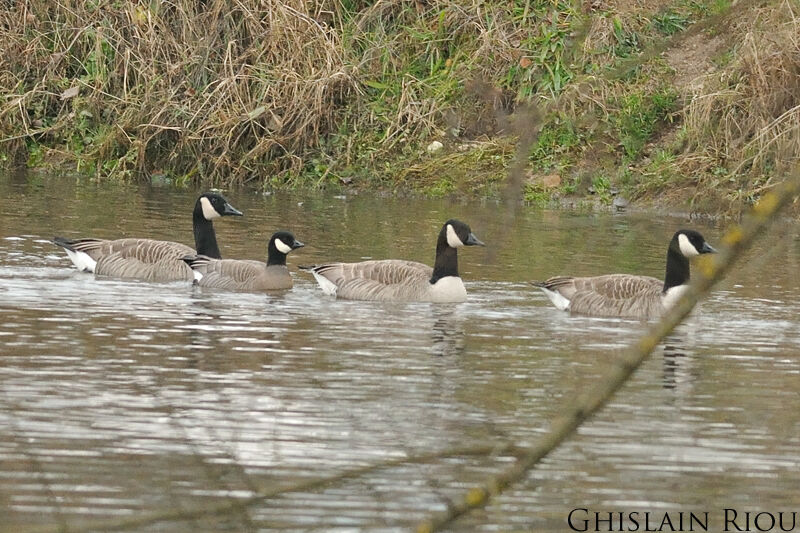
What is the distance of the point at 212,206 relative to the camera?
601 inches

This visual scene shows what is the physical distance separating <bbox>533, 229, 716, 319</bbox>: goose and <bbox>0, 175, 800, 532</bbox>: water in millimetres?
297

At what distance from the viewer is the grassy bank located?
2158cm

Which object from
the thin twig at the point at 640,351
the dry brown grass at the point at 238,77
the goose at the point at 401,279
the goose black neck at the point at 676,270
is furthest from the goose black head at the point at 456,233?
the thin twig at the point at 640,351

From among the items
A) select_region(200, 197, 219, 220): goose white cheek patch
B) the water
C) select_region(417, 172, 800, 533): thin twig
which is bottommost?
the water

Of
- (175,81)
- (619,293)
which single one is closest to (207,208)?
(619,293)

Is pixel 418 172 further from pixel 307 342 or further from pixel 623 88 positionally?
pixel 307 342

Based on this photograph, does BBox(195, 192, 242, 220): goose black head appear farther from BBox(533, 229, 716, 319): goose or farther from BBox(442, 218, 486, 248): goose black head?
BBox(533, 229, 716, 319): goose

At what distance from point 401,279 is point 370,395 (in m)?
4.91

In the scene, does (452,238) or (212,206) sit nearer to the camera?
(452,238)

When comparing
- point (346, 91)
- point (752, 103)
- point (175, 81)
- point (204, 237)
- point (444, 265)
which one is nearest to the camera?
point (444, 265)

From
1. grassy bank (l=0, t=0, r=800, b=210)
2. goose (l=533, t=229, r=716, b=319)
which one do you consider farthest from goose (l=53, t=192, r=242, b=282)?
grassy bank (l=0, t=0, r=800, b=210)

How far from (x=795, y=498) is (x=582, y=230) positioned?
1199cm

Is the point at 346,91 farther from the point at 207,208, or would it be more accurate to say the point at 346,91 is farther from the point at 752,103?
the point at 207,208

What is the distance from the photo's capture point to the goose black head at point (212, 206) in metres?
15.2
